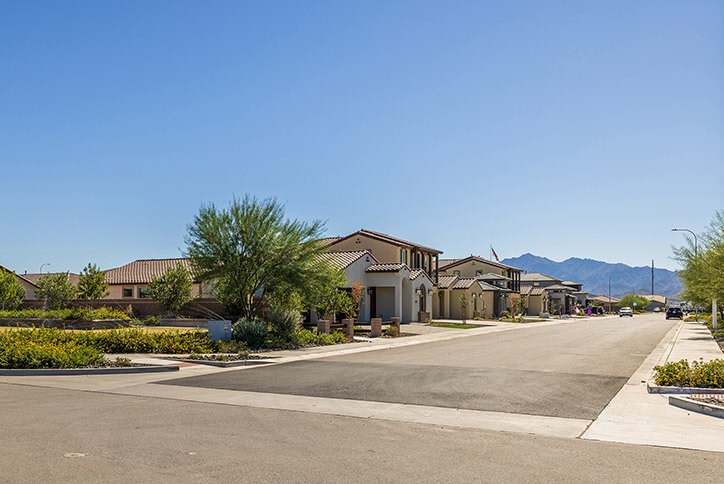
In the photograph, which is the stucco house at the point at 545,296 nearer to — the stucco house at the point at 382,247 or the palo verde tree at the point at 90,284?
the stucco house at the point at 382,247

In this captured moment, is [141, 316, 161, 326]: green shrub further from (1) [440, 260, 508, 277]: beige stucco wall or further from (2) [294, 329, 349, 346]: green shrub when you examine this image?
(1) [440, 260, 508, 277]: beige stucco wall

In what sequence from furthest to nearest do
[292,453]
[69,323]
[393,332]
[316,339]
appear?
1. [69,323]
2. [393,332]
3. [316,339]
4. [292,453]

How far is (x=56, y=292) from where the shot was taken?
41.0 meters

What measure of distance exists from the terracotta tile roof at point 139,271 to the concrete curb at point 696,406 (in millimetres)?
48537

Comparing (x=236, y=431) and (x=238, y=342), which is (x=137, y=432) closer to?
(x=236, y=431)

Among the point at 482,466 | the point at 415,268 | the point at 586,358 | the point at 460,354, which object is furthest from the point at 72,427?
the point at 415,268

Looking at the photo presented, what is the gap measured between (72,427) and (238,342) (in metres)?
14.0

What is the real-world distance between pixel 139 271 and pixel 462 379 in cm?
4949

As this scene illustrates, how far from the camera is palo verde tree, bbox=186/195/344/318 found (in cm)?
2627

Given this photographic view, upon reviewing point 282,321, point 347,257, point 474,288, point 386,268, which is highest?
point 347,257

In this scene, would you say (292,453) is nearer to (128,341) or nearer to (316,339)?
(128,341)

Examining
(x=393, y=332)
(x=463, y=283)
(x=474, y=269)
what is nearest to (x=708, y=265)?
(x=393, y=332)

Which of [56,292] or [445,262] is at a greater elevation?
[445,262]

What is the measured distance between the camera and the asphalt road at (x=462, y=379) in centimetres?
1293
